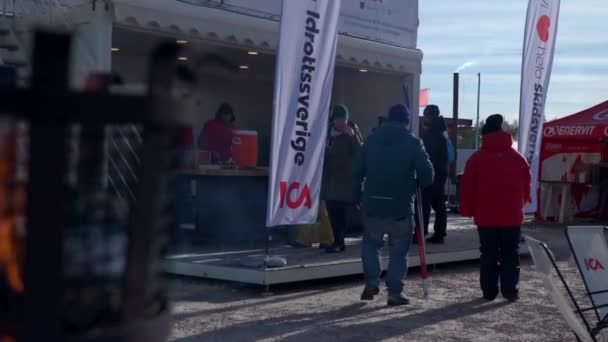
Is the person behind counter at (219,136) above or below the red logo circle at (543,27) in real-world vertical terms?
below

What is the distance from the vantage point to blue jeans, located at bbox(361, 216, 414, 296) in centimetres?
742

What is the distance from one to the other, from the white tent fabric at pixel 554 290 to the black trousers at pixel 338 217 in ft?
11.4

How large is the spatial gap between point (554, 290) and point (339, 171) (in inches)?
148

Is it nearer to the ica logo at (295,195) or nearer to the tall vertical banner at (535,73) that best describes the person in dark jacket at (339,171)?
the ica logo at (295,195)

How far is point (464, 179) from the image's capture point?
809cm

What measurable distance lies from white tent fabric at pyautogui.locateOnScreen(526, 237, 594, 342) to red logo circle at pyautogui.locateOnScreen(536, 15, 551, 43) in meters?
5.62

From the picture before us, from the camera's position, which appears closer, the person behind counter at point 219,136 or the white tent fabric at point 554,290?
the white tent fabric at point 554,290

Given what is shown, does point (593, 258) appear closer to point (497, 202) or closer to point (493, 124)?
point (497, 202)

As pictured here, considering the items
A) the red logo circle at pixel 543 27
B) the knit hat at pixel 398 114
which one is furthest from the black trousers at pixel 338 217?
the red logo circle at pixel 543 27

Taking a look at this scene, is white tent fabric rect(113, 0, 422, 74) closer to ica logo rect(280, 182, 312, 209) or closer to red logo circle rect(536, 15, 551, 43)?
ica logo rect(280, 182, 312, 209)

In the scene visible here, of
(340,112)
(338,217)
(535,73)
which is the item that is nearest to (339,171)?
(338,217)

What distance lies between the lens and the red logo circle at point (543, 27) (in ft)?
35.8

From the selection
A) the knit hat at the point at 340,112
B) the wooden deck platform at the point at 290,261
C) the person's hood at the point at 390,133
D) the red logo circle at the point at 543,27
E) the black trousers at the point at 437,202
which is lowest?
the wooden deck platform at the point at 290,261

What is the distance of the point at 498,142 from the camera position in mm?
7961
